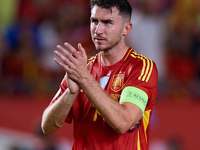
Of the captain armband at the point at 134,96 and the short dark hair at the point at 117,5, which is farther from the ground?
the short dark hair at the point at 117,5

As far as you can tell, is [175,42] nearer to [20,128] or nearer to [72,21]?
[72,21]

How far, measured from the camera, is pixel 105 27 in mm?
3660

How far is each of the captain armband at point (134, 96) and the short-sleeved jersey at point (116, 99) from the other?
1.9 inches

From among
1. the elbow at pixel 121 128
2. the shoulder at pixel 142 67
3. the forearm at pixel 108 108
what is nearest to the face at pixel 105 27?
the shoulder at pixel 142 67

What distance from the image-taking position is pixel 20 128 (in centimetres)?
764

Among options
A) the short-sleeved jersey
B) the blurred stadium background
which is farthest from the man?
the blurred stadium background

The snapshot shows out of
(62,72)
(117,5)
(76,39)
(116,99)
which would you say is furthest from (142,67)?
(76,39)

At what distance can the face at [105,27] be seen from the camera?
144 inches

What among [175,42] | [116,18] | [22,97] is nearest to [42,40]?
[22,97]

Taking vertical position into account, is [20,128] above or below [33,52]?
below

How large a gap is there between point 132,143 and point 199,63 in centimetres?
415

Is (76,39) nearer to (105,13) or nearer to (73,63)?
(105,13)

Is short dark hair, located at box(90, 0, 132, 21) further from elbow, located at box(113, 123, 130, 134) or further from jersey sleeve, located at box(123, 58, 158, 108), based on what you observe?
elbow, located at box(113, 123, 130, 134)

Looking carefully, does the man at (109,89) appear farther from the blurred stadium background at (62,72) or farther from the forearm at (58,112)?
the blurred stadium background at (62,72)
